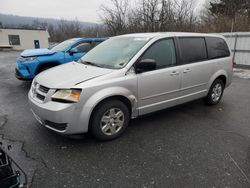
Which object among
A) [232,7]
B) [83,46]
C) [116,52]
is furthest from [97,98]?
[232,7]

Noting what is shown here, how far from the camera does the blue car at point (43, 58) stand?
19.3 ft

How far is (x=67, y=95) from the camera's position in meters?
2.71

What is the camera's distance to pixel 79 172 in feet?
7.92

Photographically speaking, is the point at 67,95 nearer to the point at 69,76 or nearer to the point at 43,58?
the point at 69,76

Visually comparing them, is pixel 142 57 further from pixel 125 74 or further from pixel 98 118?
pixel 98 118

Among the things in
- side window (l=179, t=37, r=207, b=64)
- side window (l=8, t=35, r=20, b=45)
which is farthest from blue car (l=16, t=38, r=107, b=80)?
side window (l=8, t=35, r=20, b=45)

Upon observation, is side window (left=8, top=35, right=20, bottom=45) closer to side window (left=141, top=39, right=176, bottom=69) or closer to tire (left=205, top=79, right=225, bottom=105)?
side window (left=141, top=39, right=176, bottom=69)

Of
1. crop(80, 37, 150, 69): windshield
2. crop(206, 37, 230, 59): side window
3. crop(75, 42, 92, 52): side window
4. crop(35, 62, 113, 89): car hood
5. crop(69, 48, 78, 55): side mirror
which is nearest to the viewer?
crop(35, 62, 113, 89): car hood

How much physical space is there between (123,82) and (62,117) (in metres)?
1.05

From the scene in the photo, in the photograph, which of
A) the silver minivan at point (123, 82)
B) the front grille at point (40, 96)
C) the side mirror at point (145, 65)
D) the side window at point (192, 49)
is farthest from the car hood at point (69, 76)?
the side window at point (192, 49)

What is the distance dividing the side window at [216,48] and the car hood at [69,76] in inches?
103

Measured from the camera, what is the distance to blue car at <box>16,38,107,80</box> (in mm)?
5887

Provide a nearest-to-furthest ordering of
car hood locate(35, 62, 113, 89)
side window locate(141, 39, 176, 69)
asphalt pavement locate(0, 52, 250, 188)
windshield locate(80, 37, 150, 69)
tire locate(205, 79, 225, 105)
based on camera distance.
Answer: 1. asphalt pavement locate(0, 52, 250, 188)
2. car hood locate(35, 62, 113, 89)
3. windshield locate(80, 37, 150, 69)
4. side window locate(141, 39, 176, 69)
5. tire locate(205, 79, 225, 105)

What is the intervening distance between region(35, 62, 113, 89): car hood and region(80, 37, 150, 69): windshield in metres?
0.24
